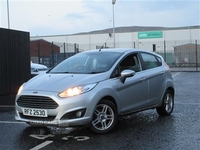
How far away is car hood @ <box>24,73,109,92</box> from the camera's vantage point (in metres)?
5.51

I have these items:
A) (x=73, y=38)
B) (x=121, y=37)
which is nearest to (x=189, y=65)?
(x=121, y=37)

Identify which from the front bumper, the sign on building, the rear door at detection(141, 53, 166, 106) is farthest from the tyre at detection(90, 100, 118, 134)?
the sign on building

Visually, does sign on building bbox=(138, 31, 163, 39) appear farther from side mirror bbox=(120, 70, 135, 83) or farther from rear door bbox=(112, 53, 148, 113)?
side mirror bbox=(120, 70, 135, 83)

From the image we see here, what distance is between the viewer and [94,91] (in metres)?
5.52

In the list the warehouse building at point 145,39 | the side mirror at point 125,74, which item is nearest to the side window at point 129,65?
the side mirror at point 125,74

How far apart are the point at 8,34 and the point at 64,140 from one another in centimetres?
734

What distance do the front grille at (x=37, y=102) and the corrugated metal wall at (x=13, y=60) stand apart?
6.05 metres

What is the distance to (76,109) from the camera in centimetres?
532

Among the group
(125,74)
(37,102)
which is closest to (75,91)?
(37,102)

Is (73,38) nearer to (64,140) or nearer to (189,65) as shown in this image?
(189,65)

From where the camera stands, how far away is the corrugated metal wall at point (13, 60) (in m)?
11.4

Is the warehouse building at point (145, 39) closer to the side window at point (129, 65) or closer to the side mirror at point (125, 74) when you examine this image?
the side window at point (129, 65)

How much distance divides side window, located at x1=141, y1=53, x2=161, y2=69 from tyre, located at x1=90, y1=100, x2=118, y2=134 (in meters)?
1.67

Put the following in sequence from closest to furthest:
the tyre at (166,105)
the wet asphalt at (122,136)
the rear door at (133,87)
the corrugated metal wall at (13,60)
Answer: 1. the wet asphalt at (122,136)
2. the rear door at (133,87)
3. the tyre at (166,105)
4. the corrugated metal wall at (13,60)
